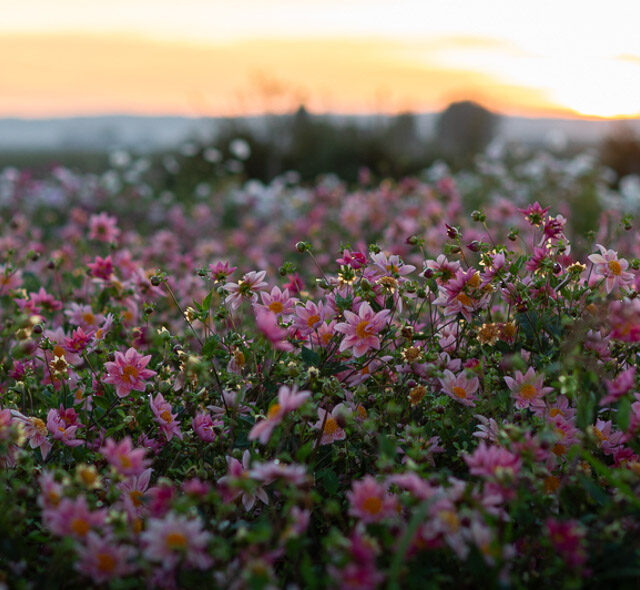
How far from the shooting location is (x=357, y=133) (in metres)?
12.9

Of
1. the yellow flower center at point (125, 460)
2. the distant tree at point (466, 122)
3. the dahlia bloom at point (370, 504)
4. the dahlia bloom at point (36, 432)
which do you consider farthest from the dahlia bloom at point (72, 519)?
the distant tree at point (466, 122)

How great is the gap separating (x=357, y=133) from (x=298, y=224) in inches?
265

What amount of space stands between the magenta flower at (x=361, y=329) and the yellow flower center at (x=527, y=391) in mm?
407

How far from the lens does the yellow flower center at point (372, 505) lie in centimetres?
144

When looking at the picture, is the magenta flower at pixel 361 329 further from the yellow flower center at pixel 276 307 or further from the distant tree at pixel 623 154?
the distant tree at pixel 623 154

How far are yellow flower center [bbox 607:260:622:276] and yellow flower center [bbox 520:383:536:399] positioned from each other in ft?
1.70

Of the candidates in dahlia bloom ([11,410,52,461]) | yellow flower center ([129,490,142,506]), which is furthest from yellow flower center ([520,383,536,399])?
dahlia bloom ([11,410,52,461])

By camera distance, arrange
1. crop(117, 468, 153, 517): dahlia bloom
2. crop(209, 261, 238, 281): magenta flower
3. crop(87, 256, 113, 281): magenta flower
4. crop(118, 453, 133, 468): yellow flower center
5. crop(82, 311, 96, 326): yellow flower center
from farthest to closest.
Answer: crop(87, 256, 113, 281): magenta flower
crop(82, 311, 96, 326): yellow flower center
crop(209, 261, 238, 281): magenta flower
crop(117, 468, 153, 517): dahlia bloom
crop(118, 453, 133, 468): yellow flower center

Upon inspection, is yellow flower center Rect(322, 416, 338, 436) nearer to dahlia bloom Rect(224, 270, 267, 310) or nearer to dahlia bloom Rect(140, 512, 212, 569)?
dahlia bloom Rect(224, 270, 267, 310)

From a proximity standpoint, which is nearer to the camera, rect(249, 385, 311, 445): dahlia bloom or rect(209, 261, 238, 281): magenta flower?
rect(249, 385, 311, 445): dahlia bloom

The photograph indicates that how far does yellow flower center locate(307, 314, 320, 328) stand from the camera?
7.05ft

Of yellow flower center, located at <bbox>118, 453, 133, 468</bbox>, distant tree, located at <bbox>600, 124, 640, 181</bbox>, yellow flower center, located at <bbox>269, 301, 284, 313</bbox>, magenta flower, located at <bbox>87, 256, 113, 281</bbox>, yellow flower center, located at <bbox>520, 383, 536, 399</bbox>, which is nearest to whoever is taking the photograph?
yellow flower center, located at <bbox>118, 453, 133, 468</bbox>

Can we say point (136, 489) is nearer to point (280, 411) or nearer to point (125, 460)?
point (125, 460)

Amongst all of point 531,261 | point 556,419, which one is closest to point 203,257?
point 531,261
